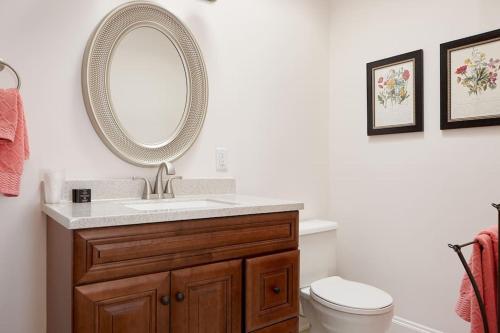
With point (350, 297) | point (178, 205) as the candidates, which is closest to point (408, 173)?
point (350, 297)

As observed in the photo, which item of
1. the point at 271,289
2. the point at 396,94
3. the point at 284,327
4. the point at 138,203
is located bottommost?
the point at 284,327

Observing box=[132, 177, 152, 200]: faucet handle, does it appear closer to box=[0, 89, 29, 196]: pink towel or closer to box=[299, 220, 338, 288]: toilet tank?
box=[0, 89, 29, 196]: pink towel

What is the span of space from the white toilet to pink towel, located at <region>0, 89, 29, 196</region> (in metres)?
1.40

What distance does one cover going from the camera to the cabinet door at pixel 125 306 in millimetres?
1079

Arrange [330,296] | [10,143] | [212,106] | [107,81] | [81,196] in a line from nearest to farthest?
[10,143] → [81,196] → [107,81] → [330,296] → [212,106]

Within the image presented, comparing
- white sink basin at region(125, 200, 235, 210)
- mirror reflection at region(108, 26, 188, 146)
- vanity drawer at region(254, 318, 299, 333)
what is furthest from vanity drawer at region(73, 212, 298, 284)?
mirror reflection at region(108, 26, 188, 146)

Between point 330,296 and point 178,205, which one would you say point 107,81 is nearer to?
point 178,205

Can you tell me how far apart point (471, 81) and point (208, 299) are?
1.67 metres

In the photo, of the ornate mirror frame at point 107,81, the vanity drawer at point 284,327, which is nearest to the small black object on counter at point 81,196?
the ornate mirror frame at point 107,81

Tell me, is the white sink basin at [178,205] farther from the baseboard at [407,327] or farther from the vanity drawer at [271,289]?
the baseboard at [407,327]

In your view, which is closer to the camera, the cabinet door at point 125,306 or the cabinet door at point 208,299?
the cabinet door at point 125,306

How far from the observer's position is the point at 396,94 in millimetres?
2182

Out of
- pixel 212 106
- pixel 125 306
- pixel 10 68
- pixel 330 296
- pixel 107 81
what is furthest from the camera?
pixel 212 106

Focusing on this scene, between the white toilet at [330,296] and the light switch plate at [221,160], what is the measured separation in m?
0.58
